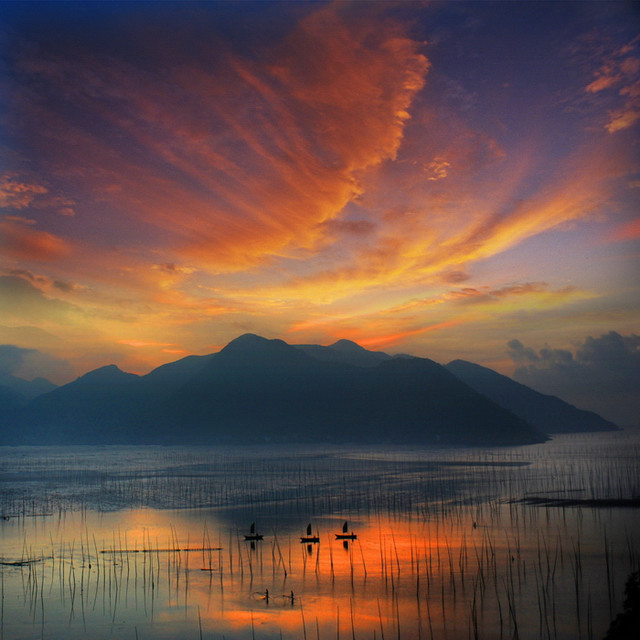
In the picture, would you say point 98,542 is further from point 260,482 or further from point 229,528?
point 260,482

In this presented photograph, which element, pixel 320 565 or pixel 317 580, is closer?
pixel 317 580

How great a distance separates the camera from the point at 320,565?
32.3 m

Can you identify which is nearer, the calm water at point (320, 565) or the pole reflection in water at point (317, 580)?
the pole reflection in water at point (317, 580)

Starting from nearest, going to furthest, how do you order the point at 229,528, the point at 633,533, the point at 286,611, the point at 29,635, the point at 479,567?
the point at 29,635
the point at 286,611
the point at 479,567
the point at 633,533
the point at 229,528

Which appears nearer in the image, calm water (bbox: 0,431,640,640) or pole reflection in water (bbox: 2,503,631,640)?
pole reflection in water (bbox: 2,503,631,640)

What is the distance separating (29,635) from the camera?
2281 centimetres

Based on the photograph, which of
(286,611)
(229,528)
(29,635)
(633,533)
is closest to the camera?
(29,635)

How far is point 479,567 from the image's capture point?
3086 cm

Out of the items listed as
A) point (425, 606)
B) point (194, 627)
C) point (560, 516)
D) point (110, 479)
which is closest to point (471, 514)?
point (560, 516)

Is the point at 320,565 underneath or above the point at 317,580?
underneath

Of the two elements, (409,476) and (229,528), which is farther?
(409,476)

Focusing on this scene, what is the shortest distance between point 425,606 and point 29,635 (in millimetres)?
16177

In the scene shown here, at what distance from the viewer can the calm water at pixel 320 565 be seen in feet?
77.8

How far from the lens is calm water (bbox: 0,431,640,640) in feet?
77.8
